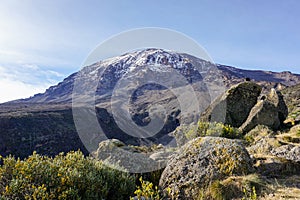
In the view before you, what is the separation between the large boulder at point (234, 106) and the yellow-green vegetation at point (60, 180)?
420 inches

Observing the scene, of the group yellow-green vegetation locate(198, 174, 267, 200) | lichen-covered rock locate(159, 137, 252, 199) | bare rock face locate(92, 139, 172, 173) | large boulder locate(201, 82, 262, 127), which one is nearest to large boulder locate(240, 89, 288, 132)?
large boulder locate(201, 82, 262, 127)

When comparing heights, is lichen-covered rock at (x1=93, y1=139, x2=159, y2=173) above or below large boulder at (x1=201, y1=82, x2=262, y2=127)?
below

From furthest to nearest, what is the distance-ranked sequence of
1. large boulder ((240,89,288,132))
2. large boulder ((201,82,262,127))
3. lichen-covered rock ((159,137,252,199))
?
large boulder ((201,82,262,127)) → large boulder ((240,89,288,132)) → lichen-covered rock ((159,137,252,199))

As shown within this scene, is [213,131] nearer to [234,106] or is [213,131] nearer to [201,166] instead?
[234,106]

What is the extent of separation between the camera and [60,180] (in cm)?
601

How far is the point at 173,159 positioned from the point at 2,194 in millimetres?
4132

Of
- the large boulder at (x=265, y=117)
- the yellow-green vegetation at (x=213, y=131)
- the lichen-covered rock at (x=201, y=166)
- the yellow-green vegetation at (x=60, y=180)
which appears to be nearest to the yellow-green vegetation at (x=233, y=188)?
the lichen-covered rock at (x=201, y=166)

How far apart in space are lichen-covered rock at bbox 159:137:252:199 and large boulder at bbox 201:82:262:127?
9.82m

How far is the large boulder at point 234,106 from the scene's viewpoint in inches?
663

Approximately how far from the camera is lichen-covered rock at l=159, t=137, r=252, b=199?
20.8 ft

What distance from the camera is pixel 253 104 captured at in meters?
17.5

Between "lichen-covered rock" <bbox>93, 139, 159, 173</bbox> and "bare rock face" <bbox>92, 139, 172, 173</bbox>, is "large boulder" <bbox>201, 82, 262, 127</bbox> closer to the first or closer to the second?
"bare rock face" <bbox>92, 139, 172, 173</bbox>

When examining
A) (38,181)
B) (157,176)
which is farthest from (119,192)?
(38,181)

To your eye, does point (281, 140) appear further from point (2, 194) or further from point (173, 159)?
point (2, 194)
